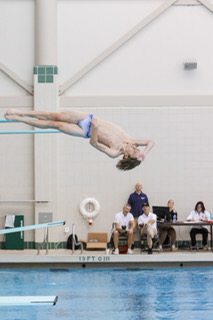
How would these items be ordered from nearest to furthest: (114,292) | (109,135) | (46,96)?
1. (109,135)
2. (114,292)
3. (46,96)

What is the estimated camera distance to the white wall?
1705 cm

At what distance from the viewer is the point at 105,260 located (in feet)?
50.1

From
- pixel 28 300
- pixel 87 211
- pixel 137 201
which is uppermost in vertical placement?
pixel 137 201

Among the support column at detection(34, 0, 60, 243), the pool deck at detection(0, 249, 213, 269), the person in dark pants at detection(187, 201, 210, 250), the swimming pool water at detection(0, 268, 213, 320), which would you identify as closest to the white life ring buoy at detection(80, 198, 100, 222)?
the support column at detection(34, 0, 60, 243)

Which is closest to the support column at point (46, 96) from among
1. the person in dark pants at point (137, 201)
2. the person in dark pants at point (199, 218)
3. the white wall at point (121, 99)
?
the white wall at point (121, 99)

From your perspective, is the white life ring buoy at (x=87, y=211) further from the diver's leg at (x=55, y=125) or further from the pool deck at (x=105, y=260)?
the diver's leg at (x=55, y=125)

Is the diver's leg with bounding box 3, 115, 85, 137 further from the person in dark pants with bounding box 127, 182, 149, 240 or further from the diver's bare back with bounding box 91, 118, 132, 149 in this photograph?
the person in dark pants with bounding box 127, 182, 149, 240

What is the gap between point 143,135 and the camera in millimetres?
17062

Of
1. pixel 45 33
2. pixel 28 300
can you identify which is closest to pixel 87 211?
pixel 45 33

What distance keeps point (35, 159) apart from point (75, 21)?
3.24m

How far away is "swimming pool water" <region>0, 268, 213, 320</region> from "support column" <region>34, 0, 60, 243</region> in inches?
87.6

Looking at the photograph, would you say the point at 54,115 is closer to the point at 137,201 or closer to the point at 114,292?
the point at 114,292

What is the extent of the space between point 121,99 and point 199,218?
317cm

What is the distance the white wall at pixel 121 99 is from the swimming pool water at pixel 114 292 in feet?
7.32
